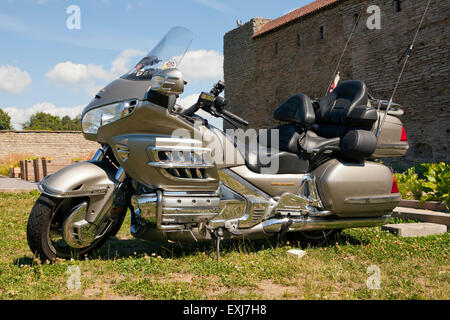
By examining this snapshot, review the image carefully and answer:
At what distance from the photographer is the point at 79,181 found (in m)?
3.40

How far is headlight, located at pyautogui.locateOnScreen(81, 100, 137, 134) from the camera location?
3.42 metres

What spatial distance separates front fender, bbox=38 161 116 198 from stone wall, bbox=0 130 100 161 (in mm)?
23098

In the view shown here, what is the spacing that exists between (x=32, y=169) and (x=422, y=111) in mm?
13977

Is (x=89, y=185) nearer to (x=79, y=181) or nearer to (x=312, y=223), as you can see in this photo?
(x=79, y=181)

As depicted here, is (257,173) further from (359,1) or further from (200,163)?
(359,1)

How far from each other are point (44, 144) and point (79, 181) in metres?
25.8

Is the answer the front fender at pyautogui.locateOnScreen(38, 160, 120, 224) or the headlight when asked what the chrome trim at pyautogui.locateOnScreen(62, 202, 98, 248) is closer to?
the front fender at pyautogui.locateOnScreen(38, 160, 120, 224)

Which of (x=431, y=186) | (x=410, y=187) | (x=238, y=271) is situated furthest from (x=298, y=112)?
(x=410, y=187)

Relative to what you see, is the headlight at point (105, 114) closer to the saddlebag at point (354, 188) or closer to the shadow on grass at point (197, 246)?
the shadow on grass at point (197, 246)

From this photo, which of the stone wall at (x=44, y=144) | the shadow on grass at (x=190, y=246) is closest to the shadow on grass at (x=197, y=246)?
the shadow on grass at (x=190, y=246)

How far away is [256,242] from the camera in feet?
14.8

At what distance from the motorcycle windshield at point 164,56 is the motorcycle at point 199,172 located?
10 mm

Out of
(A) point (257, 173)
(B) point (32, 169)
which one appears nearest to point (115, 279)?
(A) point (257, 173)

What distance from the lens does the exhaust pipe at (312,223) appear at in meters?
3.86
